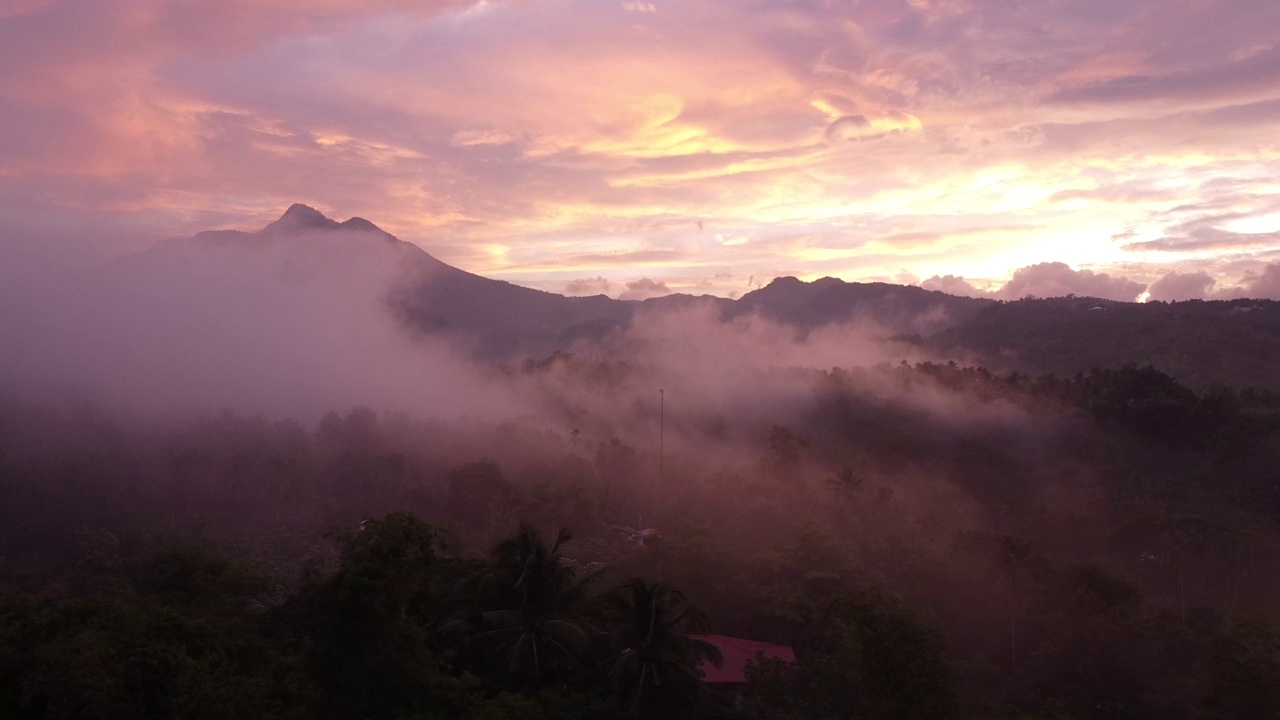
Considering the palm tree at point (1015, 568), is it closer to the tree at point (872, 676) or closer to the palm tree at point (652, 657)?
the tree at point (872, 676)

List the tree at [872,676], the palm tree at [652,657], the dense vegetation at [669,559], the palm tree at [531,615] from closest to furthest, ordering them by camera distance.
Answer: the dense vegetation at [669,559] < the palm tree at [652,657] < the palm tree at [531,615] < the tree at [872,676]

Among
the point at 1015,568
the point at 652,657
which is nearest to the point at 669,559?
the point at 1015,568

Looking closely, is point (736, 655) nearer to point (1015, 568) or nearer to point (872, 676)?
point (872, 676)

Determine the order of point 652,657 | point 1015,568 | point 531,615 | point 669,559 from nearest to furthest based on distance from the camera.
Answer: point 652,657
point 531,615
point 1015,568
point 669,559

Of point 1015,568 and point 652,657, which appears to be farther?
point 1015,568

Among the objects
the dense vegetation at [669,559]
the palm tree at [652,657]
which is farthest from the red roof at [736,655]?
the palm tree at [652,657]

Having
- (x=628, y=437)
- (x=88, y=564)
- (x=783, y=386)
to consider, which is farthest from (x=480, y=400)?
(x=88, y=564)
